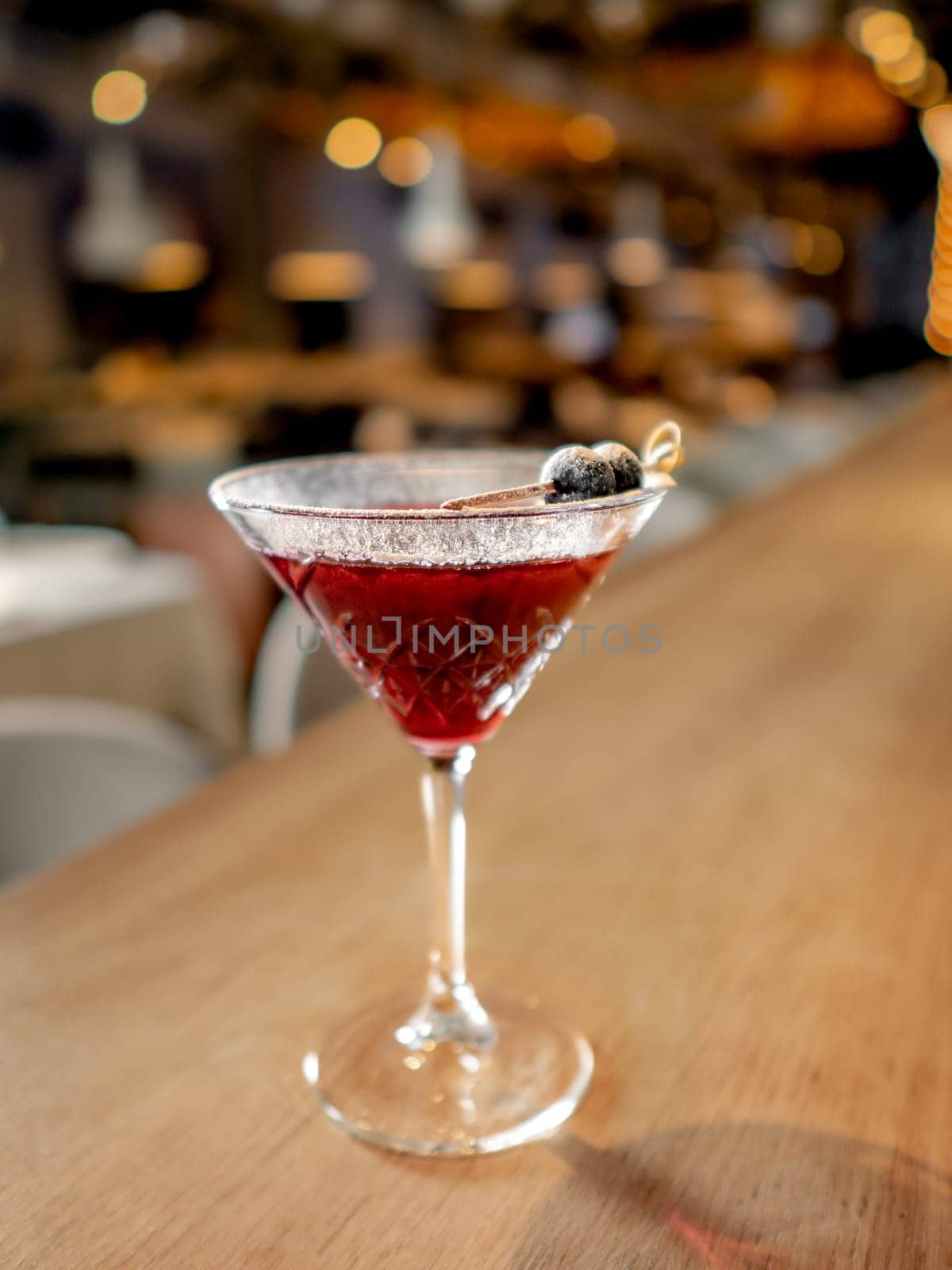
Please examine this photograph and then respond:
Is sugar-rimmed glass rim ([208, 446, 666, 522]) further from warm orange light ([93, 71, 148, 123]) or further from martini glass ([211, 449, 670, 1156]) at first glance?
warm orange light ([93, 71, 148, 123])

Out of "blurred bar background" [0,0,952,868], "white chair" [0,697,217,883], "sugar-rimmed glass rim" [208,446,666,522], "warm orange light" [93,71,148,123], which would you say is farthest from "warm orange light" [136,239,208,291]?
"sugar-rimmed glass rim" [208,446,666,522]

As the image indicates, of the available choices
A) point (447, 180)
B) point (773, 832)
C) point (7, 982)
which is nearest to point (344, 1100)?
point (7, 982)

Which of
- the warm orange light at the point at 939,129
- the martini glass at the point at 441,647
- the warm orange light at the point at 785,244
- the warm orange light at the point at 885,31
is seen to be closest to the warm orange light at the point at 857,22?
the warm orange light at the point at 885,31

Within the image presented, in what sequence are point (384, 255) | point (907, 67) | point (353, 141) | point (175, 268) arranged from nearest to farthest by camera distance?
point (907, 67) < point (353, 141) < point (175, 268) < point (384, 255)


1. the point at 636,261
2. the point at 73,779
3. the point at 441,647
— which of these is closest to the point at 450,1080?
the point at 441,647

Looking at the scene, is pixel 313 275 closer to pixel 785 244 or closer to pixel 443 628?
pixel 785 244
